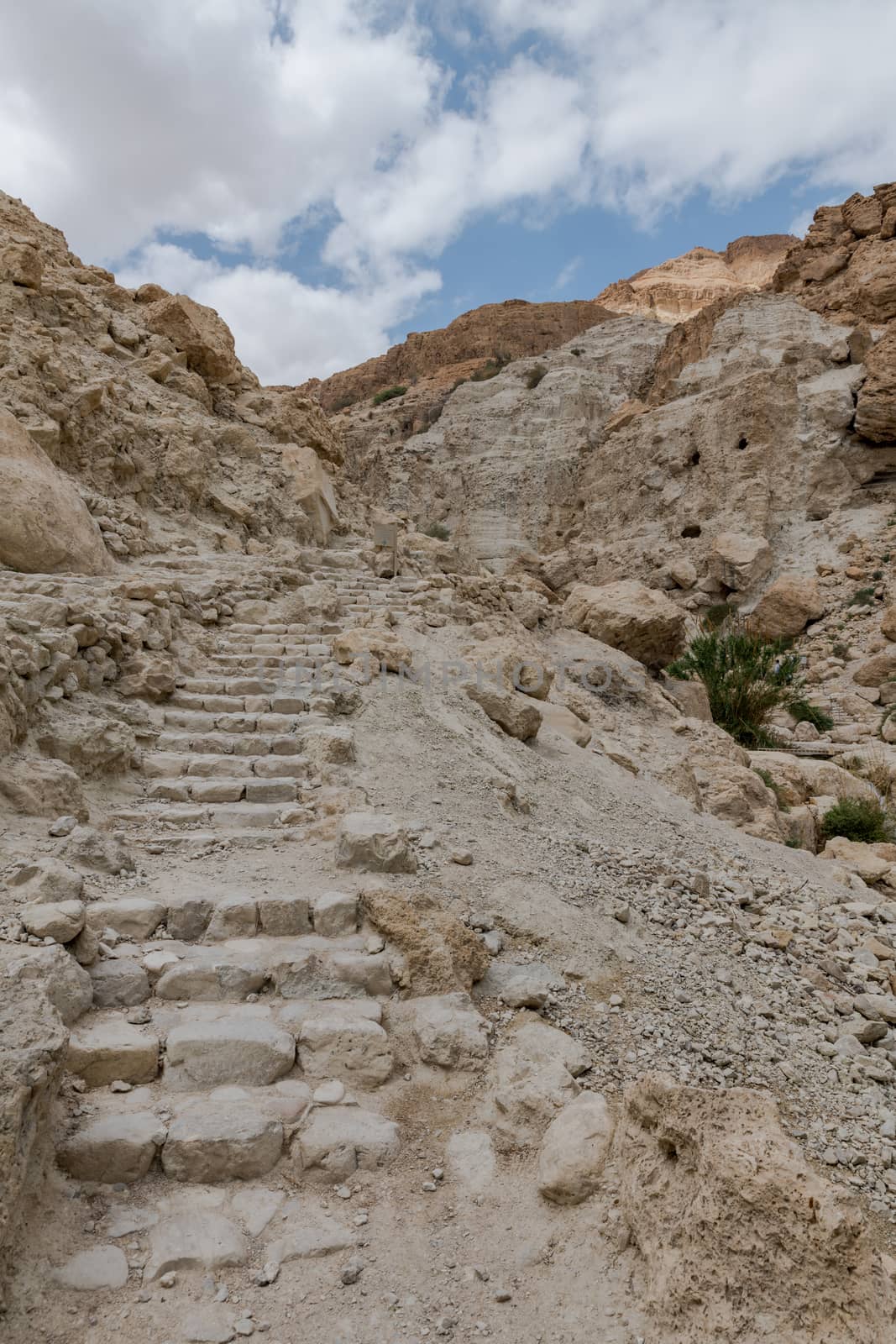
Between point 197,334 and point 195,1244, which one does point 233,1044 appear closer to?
point 195,1244

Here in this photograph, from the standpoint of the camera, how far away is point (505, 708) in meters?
6.21

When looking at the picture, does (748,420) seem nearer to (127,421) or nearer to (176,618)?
(127,421)

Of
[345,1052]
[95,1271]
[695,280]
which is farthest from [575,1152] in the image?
[695,280]

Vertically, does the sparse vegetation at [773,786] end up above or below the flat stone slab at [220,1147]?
below

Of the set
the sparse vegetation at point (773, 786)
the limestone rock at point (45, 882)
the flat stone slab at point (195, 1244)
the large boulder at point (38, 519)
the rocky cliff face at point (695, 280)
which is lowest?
the sparse vegetation at point (773, 786)

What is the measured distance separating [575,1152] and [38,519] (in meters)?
6.66

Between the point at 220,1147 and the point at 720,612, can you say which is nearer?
the point at 220,1147

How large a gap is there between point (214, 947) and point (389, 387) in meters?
39.3

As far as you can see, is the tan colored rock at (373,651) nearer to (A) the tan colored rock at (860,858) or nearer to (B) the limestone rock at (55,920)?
(B) the limestone rock at (55,920)

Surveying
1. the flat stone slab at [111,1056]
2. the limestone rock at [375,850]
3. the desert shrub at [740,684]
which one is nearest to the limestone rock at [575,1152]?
the flat stone slab at [111,1056]

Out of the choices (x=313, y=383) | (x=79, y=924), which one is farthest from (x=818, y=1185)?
(x=313, y=383)

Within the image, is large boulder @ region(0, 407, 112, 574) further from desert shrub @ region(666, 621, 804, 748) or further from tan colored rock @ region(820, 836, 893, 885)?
desert shrub @ region(666, 621, 804, 748)

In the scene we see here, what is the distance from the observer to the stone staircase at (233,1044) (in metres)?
2.13

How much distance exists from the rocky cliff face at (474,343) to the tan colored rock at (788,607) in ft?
72.2
